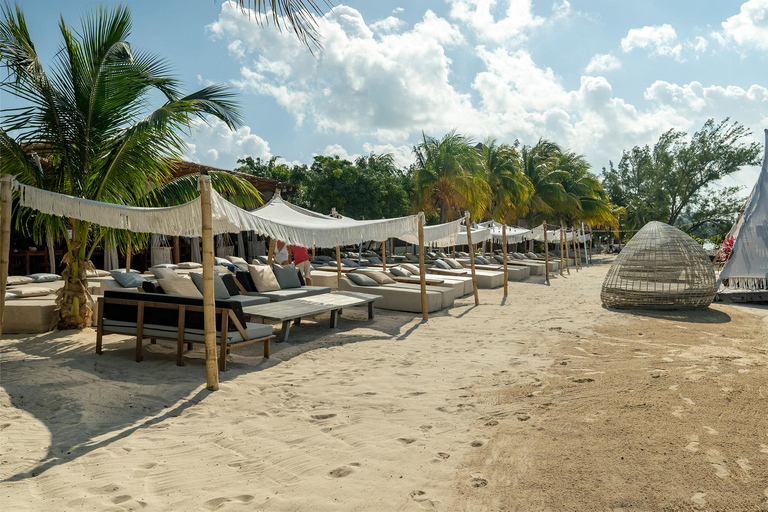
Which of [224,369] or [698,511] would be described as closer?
[698,511]

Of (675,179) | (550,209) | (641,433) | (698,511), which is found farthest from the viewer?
(675,179)

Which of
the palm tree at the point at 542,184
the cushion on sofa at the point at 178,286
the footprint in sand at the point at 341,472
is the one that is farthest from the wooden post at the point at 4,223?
the palm tree at the point at 542,184

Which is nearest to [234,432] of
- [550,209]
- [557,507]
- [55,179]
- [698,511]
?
[557,507]

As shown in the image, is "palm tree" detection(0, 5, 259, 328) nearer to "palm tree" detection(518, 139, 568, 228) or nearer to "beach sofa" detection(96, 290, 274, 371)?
"beach sofa" detection(96, 290, 274, 371)

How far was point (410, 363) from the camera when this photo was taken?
6121 mm

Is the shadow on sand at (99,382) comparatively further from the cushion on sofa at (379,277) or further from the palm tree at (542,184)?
the palm tree at (542,184)

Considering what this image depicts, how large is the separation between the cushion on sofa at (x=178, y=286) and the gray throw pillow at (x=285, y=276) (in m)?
2.34

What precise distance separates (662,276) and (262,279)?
8406 millimetres

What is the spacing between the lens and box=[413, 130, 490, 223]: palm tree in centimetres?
2175

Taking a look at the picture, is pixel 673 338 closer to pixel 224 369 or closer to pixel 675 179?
pixel 224 369

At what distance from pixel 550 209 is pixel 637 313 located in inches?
843

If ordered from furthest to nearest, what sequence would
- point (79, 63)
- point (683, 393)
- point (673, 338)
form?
point (673, 338)
point (79, 63)
point (683, 393)

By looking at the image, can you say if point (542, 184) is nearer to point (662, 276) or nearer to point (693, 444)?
point (662, 276)

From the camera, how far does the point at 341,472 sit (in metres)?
3.23
